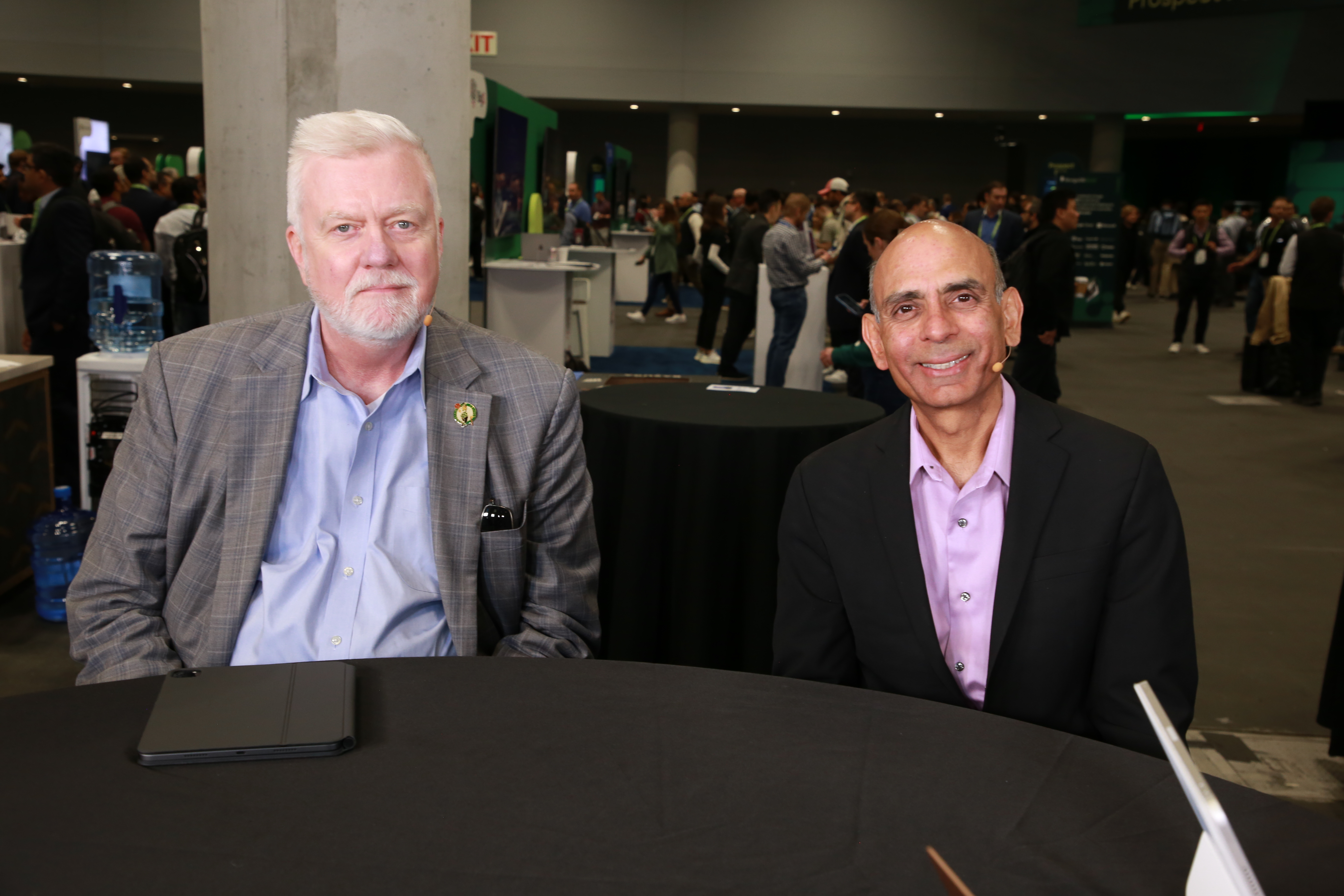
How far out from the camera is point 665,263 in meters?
14.0

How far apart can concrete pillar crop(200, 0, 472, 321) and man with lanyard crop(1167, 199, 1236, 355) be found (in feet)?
32.2

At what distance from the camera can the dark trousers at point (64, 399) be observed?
511 cm

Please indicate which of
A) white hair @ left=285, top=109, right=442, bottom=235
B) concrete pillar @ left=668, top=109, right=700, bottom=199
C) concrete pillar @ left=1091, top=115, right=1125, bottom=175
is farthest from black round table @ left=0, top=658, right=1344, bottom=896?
concrete pillar @ left=668, top=109, right=700, bottom=199

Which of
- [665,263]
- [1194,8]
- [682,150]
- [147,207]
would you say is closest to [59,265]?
[147,207]

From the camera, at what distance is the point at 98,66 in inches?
765

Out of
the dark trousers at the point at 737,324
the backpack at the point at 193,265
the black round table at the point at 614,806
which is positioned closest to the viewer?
the black round table at the point at 614,806

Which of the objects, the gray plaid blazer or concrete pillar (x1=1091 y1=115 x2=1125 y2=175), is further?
concrete pillar (x1=1091 y1=115 x2=1125 y2=175)

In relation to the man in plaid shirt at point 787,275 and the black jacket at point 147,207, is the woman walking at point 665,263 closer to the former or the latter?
the man in plaid shirt at point 787,275

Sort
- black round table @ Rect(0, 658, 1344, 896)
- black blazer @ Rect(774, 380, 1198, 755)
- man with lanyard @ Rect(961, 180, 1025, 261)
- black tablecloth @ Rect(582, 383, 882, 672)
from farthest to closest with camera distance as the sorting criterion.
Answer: man with lanyard @ Rect(961, 180, 1025, 261), black tablecloth @ Rect(582, 383, 882, 672), black blazer @ Rect(774, 380, 1198, 755), black round table @ Rect(0, 658, 1344, 896)

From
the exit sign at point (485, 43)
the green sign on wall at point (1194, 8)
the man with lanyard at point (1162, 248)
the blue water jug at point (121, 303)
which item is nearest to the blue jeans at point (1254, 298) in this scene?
the green sign on wall at point (1194, 8)

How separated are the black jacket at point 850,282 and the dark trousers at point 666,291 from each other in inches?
276

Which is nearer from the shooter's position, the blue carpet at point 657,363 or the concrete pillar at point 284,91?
the concrete pillar at point 284,91

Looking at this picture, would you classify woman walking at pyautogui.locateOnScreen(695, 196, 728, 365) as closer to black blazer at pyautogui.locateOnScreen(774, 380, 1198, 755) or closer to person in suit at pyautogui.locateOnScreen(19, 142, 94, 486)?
person in suit at pyautogui.locateOnScreen(19, 142, 94, 486)

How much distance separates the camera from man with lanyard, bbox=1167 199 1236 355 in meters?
11.5
